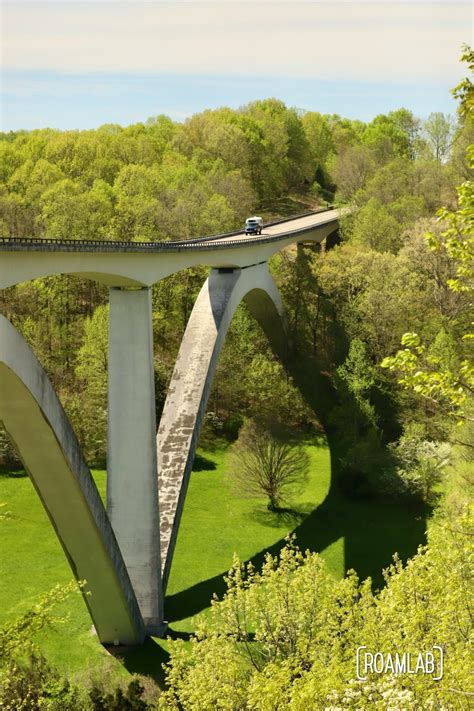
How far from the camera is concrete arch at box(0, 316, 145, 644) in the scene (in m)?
15.1

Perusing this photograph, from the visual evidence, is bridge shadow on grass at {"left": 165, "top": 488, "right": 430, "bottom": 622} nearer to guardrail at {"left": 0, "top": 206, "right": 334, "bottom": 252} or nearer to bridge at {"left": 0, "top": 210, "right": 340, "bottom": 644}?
bridge at {"left": 0, "top": 210, "right": 340, "bottom": 644}

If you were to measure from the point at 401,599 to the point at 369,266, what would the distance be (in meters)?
30.0

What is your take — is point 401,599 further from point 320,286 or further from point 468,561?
point 320,286

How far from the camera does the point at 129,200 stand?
52.0m

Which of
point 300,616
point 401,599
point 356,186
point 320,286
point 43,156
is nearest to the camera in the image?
point 401,599

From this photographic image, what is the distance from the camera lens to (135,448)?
73.3 feet

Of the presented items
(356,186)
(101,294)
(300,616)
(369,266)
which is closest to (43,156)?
(101,294)

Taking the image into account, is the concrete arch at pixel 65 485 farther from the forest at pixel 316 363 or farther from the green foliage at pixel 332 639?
the green foliage at pixel 332 639

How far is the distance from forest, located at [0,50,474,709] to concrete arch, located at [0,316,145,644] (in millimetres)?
2516

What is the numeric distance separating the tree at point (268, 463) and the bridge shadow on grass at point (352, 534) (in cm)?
89

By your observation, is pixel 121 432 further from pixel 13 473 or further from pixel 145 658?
pixel 13 473

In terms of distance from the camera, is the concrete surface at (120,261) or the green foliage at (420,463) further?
the green foliage at (420,463)

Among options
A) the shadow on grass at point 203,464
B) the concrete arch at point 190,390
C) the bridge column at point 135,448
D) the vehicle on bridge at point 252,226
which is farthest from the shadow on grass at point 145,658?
the vehicle on bridge at point 252,226

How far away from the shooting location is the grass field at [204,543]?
22.2 meters
